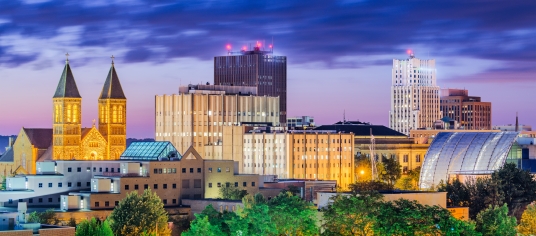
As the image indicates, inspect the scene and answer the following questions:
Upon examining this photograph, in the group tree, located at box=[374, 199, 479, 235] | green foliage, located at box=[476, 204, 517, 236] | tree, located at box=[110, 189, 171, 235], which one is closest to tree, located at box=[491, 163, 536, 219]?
green foliage, located at box=[476, 204, 517, 236]

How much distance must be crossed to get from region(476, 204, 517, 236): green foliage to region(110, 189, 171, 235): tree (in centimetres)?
4361

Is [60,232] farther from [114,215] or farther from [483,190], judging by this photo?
[483,190]

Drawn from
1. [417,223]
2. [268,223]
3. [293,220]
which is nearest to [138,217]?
[268,223]

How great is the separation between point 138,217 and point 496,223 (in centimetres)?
4836

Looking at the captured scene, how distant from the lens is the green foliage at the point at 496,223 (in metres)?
155

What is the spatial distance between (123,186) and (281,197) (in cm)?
3166

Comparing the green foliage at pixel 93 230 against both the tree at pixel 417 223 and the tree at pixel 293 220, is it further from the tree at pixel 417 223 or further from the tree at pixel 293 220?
the tree at pixel 417 223

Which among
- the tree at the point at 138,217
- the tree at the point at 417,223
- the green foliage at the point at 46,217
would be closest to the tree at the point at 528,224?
the tree at the point at 417,223

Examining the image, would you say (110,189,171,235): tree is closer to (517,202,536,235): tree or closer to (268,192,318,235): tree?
(268,192,318,235): tree

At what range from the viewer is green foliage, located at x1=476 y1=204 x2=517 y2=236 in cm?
15512

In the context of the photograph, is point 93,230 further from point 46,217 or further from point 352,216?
point 352,216

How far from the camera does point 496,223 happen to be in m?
160

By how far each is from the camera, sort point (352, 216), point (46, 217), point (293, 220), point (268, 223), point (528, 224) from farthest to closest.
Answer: point (46, 217)
point (528, 224)
point (293, 220)
point (268, 223)
point (352, 216)

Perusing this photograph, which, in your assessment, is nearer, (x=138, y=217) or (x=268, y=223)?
→ (x=268, y=223)
